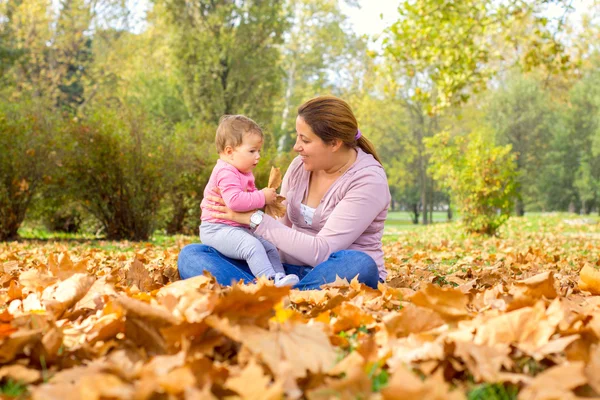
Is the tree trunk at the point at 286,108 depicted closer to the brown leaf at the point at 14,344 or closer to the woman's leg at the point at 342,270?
the woman's leg at the point at 342,270

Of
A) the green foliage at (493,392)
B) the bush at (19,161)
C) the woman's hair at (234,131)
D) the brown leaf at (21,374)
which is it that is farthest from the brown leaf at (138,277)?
the bush at (19,161)

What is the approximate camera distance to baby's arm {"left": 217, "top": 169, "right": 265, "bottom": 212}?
382 centimetres

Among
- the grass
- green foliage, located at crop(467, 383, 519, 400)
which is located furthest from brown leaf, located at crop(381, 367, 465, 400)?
the grass

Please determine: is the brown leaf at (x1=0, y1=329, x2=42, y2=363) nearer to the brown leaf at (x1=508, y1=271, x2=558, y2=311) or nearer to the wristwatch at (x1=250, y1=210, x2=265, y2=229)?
the brown leaf at (x1=508, y1=271, x2=558, y2=311)

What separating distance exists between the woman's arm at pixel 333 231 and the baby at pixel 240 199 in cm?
14

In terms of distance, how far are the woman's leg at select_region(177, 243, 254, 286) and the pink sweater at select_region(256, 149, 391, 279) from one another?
298 mm

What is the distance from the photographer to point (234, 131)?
13.2 ft

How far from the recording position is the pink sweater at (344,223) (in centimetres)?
369

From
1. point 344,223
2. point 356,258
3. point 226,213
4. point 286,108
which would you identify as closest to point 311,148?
point 344,223

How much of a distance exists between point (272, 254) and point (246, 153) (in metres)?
0.70

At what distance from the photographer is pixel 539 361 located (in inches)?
68.1

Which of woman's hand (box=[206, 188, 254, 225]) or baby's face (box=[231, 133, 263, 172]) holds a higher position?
baby's face (box=[231, 133, 263, 172])

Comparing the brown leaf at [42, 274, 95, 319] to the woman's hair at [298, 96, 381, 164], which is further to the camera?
the woman's hair at [298, 96, 381, 164]

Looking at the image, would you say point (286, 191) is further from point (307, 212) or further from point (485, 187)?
point (485, 187)
